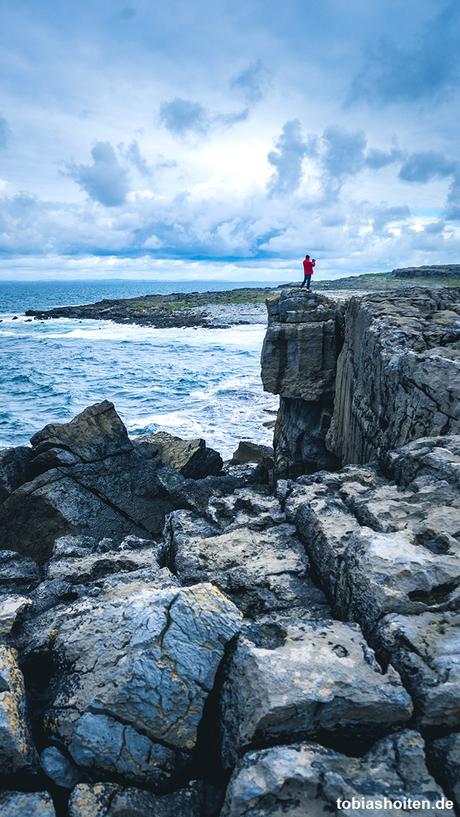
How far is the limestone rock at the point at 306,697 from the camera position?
11.9 feet

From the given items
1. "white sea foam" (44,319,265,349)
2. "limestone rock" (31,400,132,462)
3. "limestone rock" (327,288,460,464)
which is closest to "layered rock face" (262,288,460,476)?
"limestone rock" (327,288,460,464)

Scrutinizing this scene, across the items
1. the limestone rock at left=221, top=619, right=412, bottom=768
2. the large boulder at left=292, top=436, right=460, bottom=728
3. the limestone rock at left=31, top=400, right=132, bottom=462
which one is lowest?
the limestone rock at left=31, top=400, right=132, bottom=462

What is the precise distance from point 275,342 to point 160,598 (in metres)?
14.8

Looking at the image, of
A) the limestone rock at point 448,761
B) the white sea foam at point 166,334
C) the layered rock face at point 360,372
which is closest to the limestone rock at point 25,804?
the limestone rock at point 448,761

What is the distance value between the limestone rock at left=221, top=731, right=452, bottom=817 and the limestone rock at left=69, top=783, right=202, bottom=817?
463mm

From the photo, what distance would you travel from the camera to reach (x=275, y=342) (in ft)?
61.0

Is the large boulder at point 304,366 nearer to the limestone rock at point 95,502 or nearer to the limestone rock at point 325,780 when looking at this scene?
the limestone rock at point 95,502

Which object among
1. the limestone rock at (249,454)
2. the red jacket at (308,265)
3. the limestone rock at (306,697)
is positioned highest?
the red jacket at (308,265)

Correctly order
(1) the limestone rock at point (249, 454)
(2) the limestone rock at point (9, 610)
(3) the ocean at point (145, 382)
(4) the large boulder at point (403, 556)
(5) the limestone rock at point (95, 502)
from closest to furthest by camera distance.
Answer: (4) the large boulder at point (403, 556) → (2) the limestone rock at point (9, 610) → (5) the limestone rock at point (95, 502) → (1) the limestone rock at point (249, 454) → (3) the ocean at point (145, 382)

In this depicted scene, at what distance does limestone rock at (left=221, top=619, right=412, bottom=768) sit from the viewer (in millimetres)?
3639

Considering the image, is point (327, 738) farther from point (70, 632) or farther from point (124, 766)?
point (70, 632)

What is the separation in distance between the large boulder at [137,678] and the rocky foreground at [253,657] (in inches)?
0.5

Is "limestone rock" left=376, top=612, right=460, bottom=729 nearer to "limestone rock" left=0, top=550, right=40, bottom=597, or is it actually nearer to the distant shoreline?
"limestone rock" left=0, top=550, right=40, bottom=597

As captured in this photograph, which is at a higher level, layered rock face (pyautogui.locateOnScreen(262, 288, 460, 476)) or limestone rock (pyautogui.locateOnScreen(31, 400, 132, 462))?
layered rock face (pyautogui.locateOnScreen(262, 288, 460, 476))
